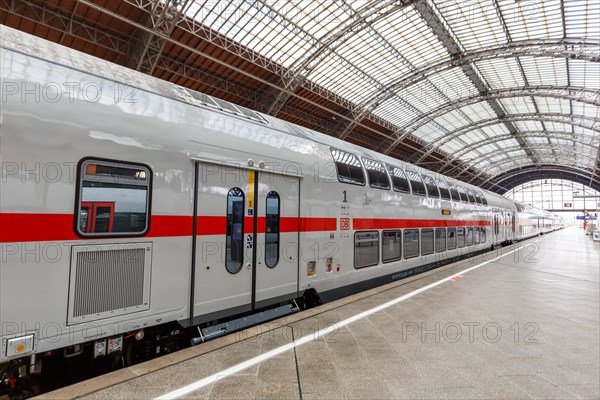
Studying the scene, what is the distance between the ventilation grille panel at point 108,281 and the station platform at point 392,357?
719 millimetres

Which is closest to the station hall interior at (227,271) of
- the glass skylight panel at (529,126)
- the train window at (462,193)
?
the train window at (462,193)

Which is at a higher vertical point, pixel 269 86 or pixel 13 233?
pixel 269 86

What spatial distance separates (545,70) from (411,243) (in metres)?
24.1

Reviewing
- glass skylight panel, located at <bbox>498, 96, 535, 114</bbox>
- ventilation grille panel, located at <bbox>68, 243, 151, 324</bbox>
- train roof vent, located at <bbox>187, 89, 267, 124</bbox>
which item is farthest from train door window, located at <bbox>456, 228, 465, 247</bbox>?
glass skylight panel, located at <bbox>498, 96, 535, 114</bbox>

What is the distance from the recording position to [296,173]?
5.80 metres

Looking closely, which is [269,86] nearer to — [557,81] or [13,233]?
[13,233]

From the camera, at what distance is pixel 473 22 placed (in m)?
19.4

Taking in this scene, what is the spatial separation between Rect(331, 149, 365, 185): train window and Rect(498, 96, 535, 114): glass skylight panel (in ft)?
98.8

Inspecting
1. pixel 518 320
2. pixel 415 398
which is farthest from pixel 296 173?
pixel 518 320

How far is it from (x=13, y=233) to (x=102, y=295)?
1021mm

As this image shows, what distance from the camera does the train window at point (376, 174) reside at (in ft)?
26.0

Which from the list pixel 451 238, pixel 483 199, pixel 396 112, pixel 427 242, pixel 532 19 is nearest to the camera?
pixel 427 242

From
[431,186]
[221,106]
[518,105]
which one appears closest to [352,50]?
[431,186]

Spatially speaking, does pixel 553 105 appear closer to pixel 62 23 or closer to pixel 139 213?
pixel 62 23
